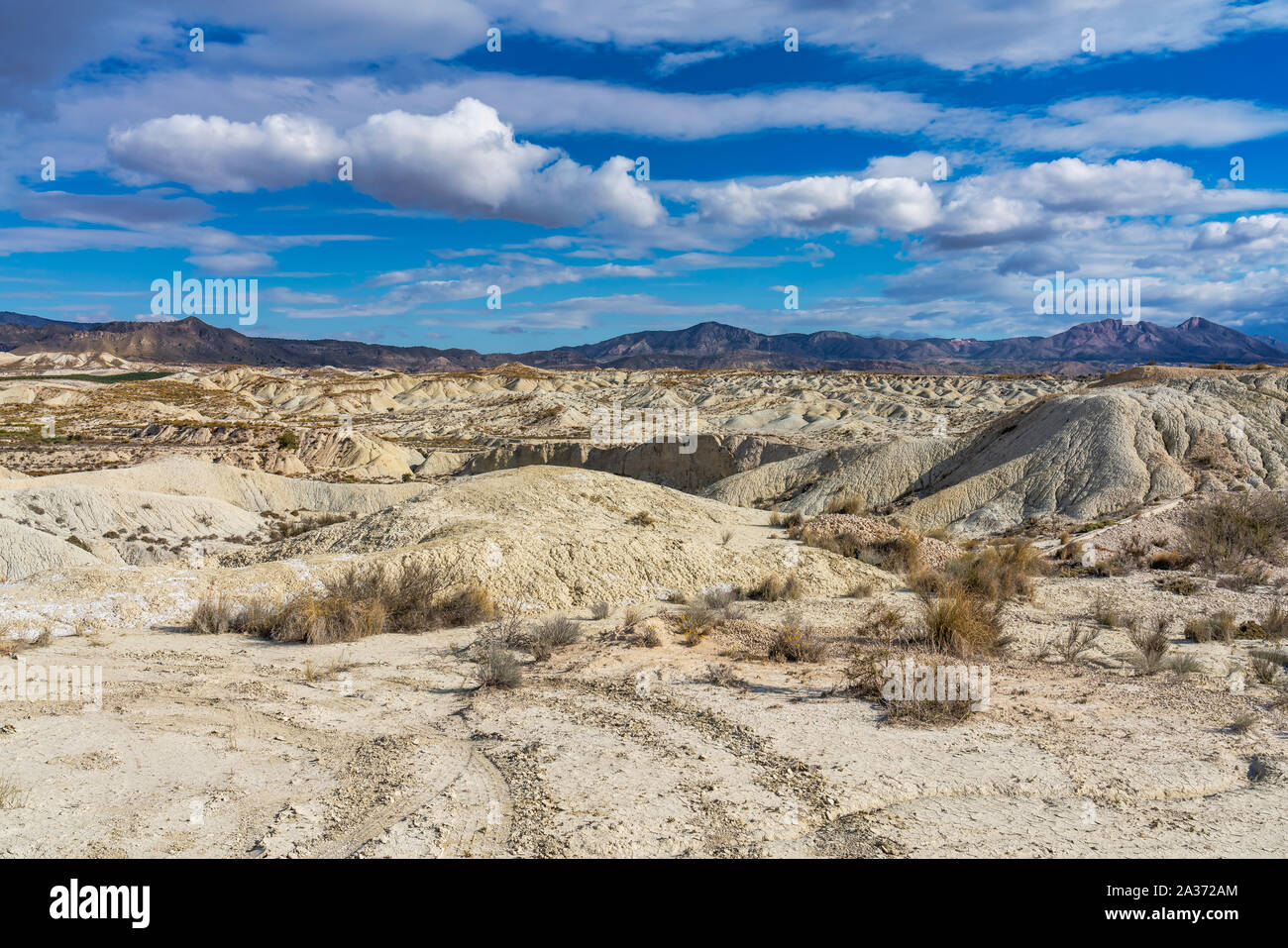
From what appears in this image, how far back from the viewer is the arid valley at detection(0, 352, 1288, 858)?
5262 mm

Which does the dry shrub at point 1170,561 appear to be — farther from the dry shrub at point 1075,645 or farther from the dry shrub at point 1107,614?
the dry shrub at point 1075,645

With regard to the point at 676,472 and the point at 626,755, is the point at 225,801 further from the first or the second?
the point at 676,472

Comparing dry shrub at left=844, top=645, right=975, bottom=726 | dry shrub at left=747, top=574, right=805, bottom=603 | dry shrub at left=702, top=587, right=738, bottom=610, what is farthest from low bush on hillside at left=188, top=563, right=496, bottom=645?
dry shrub at left=844, top=645, right=975, bottom=726

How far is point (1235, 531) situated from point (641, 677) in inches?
575

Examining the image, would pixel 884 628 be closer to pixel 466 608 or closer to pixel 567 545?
pixel 567 545

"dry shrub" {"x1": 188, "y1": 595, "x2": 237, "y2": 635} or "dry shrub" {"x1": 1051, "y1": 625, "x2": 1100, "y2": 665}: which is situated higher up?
"dry shrub" {"x1": 188, "y1": 595, "x2": 237, "y2": 635}

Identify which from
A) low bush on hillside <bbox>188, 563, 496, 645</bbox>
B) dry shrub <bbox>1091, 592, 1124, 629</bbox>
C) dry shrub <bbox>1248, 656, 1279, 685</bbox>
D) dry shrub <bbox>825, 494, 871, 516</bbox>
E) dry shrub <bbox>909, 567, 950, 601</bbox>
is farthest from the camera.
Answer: dry shrub <bbox>825, 494, 871, 516</bbox>

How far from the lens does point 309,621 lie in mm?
10484

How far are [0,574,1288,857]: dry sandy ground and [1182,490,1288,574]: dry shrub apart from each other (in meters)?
7.75

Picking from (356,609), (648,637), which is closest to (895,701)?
(648,637)

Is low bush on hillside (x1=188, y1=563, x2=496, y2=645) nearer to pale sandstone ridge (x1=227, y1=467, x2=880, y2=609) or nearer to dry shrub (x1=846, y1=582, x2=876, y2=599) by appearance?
pale sandstone ridge (x1=227, y1=467, x2=880, y2=609)

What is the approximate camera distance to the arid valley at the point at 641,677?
526 centimetres

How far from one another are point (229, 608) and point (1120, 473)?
1005 inches
